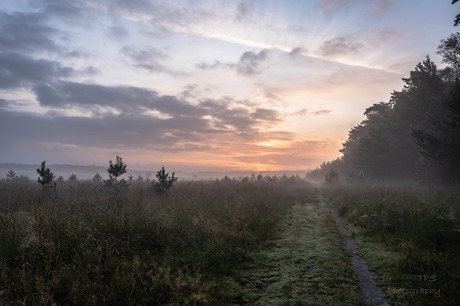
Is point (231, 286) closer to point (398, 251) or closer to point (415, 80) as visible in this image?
point (398, 251)

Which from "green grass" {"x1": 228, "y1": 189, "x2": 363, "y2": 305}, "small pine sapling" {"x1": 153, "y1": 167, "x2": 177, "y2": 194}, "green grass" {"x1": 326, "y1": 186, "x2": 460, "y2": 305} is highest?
"small pine sapling" {"x1": 153, "y1": 167, "x2": 177, "y2": 194}

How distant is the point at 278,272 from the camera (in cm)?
622

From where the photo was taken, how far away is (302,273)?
19.7 ft

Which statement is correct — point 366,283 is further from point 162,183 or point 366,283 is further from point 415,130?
point 415,130

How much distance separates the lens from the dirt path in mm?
4773

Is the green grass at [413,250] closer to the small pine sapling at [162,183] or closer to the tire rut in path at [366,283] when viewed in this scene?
the tire rut in path at [366,283]

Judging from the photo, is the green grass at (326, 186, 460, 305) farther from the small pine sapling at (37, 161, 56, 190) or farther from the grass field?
the small pine sapling at (37, 161, 56, 190)

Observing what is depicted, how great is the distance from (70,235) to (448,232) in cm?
1016

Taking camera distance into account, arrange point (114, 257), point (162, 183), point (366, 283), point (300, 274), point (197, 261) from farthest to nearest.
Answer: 1. point (162, 183)
2. point (197, 261)
3. point (300, 274)
4. point (114, 257)
5. point (366, 283)

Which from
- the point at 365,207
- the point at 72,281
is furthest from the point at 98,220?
the point at 365,207

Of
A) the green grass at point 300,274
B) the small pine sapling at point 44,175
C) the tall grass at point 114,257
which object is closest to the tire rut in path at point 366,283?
the green grass at point 300,274

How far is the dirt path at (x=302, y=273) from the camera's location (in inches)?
188

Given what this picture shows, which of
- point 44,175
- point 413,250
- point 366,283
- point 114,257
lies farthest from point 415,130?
point 44,175

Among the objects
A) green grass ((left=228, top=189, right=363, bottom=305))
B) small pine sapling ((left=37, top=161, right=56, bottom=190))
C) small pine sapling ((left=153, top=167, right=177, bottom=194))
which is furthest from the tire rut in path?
small pine sapling ((left=37, top=161, right=56, bottom=190))
